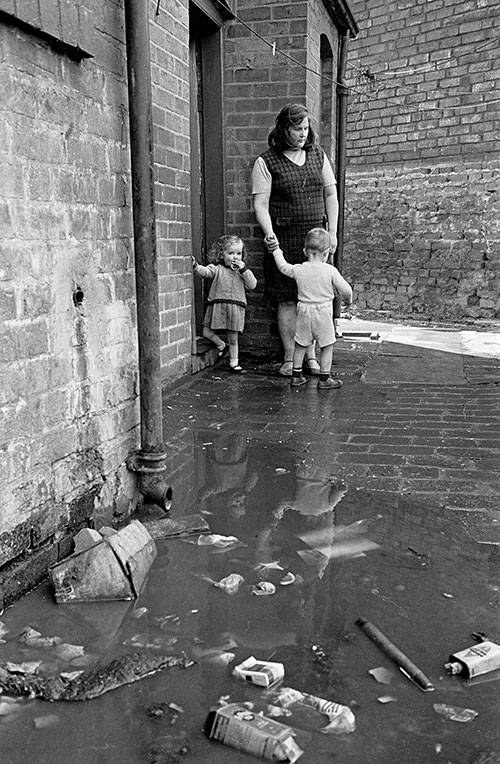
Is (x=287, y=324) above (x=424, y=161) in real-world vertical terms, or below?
below

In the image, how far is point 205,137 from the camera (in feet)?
23.6

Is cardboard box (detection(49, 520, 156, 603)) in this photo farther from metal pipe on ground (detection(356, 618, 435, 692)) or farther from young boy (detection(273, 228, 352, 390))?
young boy (detection(273, 228, 352, 390))

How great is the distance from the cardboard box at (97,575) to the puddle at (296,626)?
0.05m

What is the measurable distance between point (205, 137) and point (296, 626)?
568cm

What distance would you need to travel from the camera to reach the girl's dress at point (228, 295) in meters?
6.54

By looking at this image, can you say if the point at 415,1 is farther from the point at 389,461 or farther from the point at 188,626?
the point at 188,626

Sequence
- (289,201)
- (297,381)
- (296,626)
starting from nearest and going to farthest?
(296,626) < (297,381) < (289,201)

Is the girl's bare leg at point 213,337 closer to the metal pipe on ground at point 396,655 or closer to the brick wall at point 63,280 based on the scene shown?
the brick wall at point 63,280

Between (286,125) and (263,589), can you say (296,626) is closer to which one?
(263,589)

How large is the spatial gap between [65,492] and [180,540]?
21.5 inches

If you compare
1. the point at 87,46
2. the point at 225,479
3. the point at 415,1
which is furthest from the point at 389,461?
the point at 415,1

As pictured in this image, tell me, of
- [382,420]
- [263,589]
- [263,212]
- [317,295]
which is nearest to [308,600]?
[263,589]

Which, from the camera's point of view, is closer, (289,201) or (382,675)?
(382,675)

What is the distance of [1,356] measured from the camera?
101 inches
